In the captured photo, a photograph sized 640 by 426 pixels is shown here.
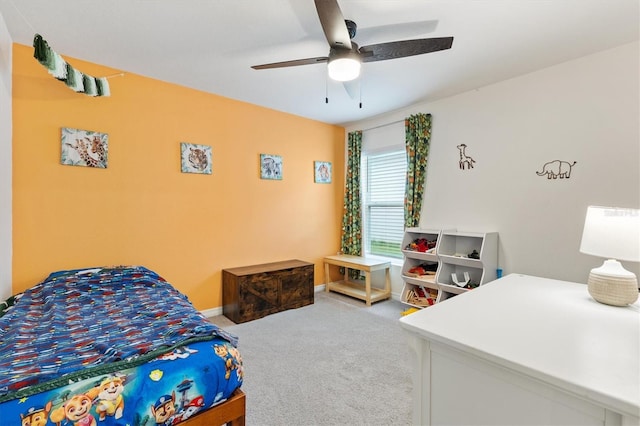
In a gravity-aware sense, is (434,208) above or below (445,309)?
above

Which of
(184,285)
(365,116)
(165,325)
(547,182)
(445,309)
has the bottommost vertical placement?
(184,285)

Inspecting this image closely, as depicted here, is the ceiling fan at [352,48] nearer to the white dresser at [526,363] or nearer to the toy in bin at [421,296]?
the white dresser at [526,363]

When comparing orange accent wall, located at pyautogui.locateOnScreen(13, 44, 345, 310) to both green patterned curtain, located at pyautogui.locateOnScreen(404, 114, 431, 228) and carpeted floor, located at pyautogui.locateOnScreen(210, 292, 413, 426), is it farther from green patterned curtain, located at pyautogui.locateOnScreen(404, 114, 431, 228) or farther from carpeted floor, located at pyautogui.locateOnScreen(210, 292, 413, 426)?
green patterned curtain, located at pyautogui.locateOnScreen(404, 114, 431, 228)

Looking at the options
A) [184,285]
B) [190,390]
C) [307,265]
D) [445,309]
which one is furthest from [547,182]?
[184,285]

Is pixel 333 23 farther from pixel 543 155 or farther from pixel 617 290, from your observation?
pixel 543 155

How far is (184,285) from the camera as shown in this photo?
10.3 feet

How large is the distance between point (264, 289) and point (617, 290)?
286cm

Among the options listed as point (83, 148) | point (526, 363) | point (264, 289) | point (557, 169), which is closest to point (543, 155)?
point (557, 169)

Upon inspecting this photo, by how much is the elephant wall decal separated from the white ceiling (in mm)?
892

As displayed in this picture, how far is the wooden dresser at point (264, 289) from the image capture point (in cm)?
314

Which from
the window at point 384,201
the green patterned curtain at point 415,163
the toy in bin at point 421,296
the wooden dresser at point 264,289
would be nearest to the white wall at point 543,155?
the green patterned curtain at point 415,163

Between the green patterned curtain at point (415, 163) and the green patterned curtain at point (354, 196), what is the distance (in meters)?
0.85

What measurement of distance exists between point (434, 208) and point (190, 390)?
3114 millimetres

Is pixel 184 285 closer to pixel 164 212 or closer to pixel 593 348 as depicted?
pixel 164 212
